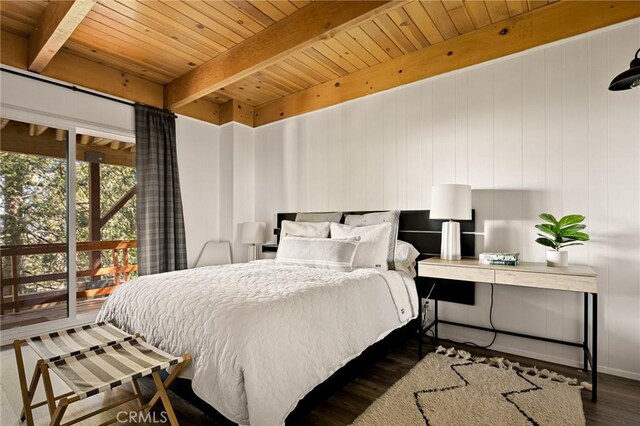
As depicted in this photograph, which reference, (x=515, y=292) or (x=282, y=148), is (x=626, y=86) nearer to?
(x=515, y=292)

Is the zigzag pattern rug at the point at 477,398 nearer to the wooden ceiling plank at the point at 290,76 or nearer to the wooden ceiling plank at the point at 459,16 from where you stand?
the wooden ceiling plank at the point at 459,16

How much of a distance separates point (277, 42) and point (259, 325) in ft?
7.12

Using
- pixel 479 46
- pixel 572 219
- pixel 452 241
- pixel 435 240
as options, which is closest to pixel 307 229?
pixel 435 240

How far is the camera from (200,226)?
13.3 feet

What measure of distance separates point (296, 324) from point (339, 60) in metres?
2.66

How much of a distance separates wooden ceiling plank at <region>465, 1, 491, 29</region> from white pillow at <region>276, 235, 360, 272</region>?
1.99 m

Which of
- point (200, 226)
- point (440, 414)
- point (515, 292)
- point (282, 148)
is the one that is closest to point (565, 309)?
point (515, 292)

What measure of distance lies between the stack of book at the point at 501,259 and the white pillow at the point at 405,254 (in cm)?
59

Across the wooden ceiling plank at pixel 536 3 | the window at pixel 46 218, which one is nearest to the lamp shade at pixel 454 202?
the wooden ceiling plank at pixel 536 3

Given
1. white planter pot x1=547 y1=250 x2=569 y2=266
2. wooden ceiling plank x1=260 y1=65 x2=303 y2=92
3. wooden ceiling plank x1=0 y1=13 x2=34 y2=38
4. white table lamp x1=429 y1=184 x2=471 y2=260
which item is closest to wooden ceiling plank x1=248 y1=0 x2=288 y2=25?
wooden ceiling plank x1=260 y1=65 x2=303 y2=92

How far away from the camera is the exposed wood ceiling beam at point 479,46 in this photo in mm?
2293

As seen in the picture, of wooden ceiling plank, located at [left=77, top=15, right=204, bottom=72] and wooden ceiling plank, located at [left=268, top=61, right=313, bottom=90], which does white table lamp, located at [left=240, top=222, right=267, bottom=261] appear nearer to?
wooden ceiling plank, located at [left=268, top=61, right=313, bottom=90]

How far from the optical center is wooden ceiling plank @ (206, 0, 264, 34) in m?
2.36

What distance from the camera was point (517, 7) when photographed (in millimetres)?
2453
